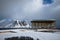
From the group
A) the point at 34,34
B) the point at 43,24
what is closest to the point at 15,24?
the point at 34,34

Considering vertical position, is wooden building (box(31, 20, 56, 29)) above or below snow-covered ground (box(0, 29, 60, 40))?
above

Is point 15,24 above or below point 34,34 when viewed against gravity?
above

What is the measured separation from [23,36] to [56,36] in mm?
595

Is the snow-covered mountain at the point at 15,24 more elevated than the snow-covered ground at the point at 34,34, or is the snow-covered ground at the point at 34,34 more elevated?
the snow-covered mountain at the point at 15,24

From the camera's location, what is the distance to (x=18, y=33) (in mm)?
1759

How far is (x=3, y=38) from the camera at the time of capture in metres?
1.74

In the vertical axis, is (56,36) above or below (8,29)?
below

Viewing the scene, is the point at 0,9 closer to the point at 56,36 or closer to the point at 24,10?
the point at 24,10

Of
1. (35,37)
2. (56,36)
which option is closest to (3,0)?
(35,37)

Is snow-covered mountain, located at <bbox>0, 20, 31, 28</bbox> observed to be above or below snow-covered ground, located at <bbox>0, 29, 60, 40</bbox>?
above

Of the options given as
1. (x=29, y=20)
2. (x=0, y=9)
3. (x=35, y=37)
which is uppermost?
(x=0, y=9)

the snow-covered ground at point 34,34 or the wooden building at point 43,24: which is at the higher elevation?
the wooden building at point 43,24

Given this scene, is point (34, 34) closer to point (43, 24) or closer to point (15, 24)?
point (43, 24)

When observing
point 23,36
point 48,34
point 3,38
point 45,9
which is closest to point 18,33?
point 23,36
